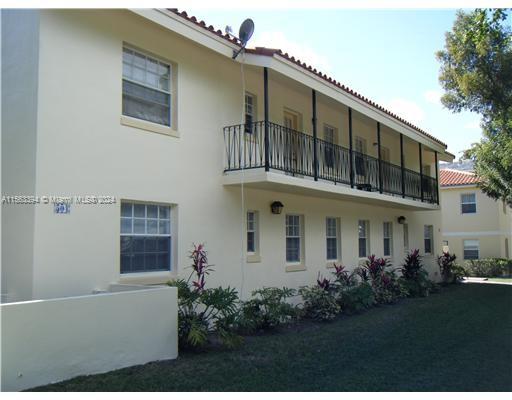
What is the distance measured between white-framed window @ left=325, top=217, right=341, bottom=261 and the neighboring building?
58.1 feet

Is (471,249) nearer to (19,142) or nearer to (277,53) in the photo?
(277,53)

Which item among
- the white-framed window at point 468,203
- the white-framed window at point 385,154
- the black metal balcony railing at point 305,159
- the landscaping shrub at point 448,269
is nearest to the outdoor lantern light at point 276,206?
the black metal balcony railing at point 305,159

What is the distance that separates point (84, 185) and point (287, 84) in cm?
615

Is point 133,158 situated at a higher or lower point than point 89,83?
lower

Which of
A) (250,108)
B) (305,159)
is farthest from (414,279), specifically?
(250,108)

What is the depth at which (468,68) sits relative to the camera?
17250 mm

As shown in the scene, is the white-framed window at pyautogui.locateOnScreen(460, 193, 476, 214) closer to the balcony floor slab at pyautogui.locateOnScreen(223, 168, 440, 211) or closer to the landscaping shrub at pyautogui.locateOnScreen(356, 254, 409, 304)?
the landscaping shrub at pyautogui.locateOnScreen(356, 254, 409, 304)

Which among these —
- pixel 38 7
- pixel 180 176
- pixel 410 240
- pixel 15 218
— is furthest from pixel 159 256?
pixel 410 240

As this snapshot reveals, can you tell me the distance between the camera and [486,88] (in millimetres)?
17031

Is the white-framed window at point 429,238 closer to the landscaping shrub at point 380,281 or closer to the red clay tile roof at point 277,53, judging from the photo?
the landscaping shrub at point 380,281

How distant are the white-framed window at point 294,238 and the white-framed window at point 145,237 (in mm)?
4109

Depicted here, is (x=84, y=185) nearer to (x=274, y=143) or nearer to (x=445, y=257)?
(x=274, y=143)

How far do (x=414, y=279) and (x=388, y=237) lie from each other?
2041mm

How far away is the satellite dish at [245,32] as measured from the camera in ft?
30.8
